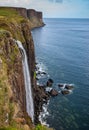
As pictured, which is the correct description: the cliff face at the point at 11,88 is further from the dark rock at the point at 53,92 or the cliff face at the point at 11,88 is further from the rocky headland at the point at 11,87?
the dark rock at the point at 53,92

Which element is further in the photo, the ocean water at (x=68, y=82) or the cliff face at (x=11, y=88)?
the ocean water at (x=68, y=82)

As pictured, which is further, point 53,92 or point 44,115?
point 53,92

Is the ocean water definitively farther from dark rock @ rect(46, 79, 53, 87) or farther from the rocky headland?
the rocky headland

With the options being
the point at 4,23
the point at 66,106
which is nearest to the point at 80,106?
the point at 66,106

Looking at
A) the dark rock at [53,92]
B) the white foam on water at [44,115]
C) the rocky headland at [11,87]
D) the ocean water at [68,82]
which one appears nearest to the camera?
the rocky headland at [11,87]

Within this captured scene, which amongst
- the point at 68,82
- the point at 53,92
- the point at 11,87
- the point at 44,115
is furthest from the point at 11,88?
the point at 68,82

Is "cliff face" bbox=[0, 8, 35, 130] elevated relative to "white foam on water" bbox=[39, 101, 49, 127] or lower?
elevated

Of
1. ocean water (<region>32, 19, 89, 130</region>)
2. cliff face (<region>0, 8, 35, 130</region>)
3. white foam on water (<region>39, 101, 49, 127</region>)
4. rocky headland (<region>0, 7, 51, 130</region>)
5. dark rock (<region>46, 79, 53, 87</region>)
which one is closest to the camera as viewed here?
rocky headland (<region>0, 7, 51, 130</region>)

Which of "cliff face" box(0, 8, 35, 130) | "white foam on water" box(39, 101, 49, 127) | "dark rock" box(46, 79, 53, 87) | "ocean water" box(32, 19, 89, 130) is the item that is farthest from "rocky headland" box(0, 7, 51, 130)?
"dark rock" box(46, 79, 53, 87)

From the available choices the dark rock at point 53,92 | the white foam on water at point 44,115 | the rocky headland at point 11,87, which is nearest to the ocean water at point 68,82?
the white foam on water at point 44,115

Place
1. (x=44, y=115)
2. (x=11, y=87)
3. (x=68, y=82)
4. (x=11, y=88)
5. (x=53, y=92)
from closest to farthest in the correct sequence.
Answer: (x=11, y=88)
(x=11, y=87)
(x=44, y=115)
(x=53, y=92)
(x=68, y=82)

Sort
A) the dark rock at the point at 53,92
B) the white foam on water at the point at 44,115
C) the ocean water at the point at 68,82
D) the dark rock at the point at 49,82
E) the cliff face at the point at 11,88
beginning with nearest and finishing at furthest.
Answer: the cliff face at the point at 11,88 → the white foam on water at the point at 44,115 → the ocean water at the point at 68,82 → the dark rock at the point at 53,92 → the dark rock at the point at 49,82

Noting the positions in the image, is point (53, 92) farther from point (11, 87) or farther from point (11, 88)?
point (11, 88)

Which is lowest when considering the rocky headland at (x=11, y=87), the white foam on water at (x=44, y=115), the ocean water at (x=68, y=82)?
the ocean water at (x=68, y=82)
